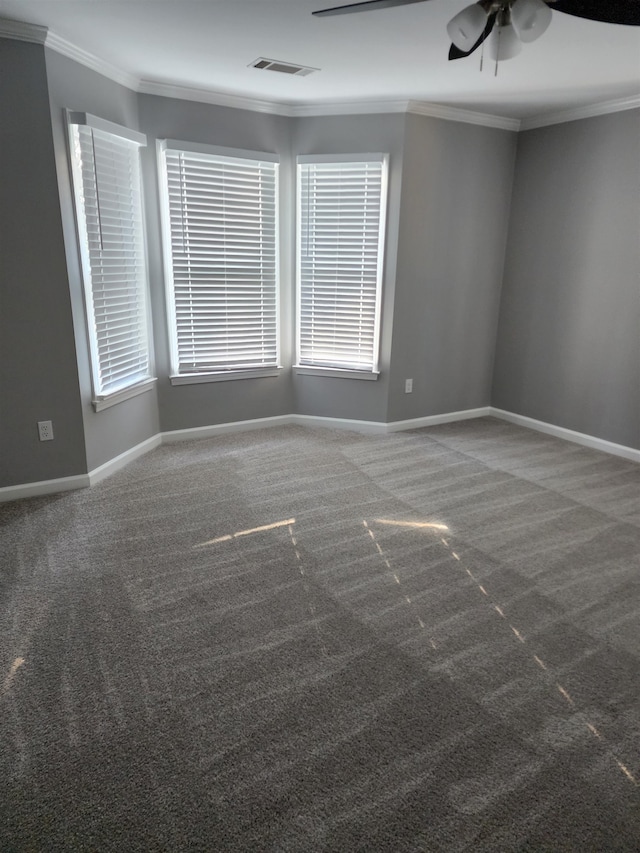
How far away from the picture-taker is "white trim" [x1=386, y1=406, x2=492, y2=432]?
16.1ft

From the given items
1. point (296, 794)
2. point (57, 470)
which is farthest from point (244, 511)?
point (296, 794)

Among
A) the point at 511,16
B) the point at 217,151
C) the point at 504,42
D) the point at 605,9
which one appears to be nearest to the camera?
the point at 605,9

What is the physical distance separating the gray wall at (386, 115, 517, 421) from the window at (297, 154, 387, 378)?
0.72 feet

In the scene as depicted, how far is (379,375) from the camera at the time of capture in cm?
473

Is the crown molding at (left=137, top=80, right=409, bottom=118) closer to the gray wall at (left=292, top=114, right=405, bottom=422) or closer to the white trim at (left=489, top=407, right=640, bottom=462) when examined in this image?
the gray wall at (left=292, top=114, right=405, bottom=422)

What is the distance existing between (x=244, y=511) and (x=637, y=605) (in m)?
2.13

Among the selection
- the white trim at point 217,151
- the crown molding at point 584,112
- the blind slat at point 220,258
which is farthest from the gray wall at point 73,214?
the crown molding at point 584,112

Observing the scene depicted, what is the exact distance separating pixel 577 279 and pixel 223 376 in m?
3.01

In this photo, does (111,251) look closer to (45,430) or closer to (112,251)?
(112,251)

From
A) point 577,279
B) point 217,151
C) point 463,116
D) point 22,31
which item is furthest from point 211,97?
point 577,279

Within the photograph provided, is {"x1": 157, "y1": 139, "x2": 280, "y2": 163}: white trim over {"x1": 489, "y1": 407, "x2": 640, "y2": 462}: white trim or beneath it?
over

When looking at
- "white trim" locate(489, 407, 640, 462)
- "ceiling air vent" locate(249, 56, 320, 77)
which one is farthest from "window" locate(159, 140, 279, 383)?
"white trim" locate(489, 407, 640, 462)

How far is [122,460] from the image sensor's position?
13.1 ft

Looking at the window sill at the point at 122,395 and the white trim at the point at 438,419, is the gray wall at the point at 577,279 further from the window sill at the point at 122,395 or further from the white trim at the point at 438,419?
the window sill at the point at 122,395
